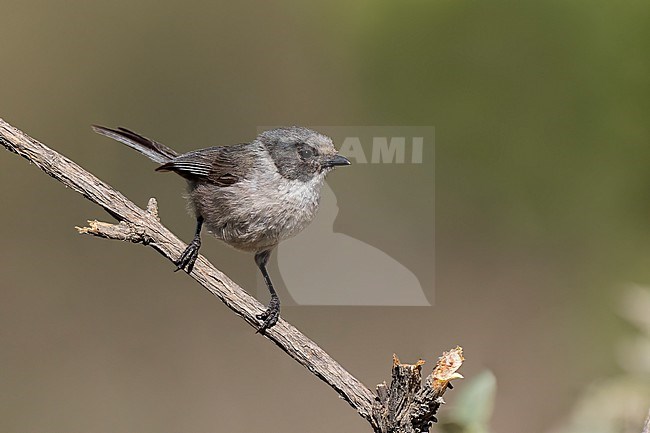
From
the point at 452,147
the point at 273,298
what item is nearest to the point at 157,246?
the point at 273,298

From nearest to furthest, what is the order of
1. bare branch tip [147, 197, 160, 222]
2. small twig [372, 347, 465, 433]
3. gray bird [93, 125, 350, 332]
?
1. small twig [372, 347, 465, 433]
2. bare branch tip [147, 197, 160, 222]
3. gray bird [93, 125, 350, 332]

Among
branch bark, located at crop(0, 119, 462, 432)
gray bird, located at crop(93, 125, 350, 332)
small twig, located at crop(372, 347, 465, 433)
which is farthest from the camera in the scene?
gray bird, located at crop(93, 125, 350, 332)

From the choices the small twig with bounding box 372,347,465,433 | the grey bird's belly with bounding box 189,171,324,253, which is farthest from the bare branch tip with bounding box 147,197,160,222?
the small twig with bounding box 372,347,465,433

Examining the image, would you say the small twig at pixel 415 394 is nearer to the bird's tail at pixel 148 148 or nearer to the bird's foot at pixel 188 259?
the bird's foot at pixel 188 259

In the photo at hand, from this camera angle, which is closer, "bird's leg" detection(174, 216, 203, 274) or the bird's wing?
"bird's leg" detection(174, 216, 203, 274)

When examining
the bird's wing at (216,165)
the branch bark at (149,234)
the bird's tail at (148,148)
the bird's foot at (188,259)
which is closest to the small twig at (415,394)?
the branch bark at (149,234)

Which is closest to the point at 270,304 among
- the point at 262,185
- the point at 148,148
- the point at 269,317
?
the point at 269,317

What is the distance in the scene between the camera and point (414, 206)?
7.36 ft

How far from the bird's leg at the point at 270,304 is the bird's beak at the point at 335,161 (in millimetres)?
245

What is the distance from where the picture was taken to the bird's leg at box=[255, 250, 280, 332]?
3.51ft

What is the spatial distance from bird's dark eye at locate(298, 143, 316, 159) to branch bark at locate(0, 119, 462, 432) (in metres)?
0.24

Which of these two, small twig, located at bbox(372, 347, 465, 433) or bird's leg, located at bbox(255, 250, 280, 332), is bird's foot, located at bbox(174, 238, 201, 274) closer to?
bird's leg, located at bbox(255, 250, 280, 332)

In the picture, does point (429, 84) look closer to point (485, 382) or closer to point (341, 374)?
point (341, 374)

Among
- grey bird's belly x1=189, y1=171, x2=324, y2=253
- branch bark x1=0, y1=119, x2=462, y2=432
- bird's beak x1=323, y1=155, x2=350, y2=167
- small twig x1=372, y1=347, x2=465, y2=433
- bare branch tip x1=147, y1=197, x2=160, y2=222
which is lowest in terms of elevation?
small twig x1=372, y1=347, x2=465, y2=433
